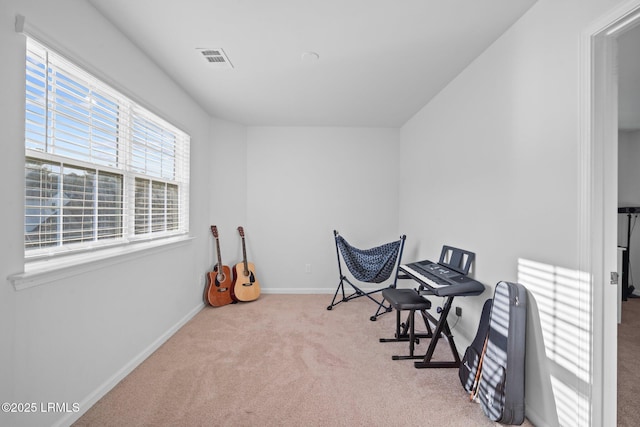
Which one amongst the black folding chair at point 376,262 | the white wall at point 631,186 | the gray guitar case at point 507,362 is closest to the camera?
the gray guitar case at point 507,362

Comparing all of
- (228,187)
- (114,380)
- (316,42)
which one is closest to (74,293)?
(114,380)

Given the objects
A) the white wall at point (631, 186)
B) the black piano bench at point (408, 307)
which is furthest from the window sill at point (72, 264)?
the white wall at point (631, 186)

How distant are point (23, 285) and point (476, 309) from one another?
2795 mm

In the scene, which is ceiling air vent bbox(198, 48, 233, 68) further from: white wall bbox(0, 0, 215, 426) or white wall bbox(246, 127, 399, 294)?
white wall bbox(246, 127, 399, 294)

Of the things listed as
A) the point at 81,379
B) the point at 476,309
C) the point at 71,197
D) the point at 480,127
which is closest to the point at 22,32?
the point at 71,197

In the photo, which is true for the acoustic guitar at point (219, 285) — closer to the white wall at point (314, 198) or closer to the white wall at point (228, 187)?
the white wall at point (228, 187)

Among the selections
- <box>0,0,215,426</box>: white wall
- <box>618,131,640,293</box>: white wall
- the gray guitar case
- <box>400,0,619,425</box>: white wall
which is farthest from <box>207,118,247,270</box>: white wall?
<box>618,131,640,293</box>: white wall

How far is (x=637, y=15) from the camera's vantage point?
3.74 feet

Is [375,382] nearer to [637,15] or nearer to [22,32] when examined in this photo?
[637,15]

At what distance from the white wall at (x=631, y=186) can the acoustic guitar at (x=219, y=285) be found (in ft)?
18.3

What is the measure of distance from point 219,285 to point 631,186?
19.6 feet

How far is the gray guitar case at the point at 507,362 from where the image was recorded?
59.8 inches

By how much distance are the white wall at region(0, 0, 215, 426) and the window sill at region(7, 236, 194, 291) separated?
0.04 m

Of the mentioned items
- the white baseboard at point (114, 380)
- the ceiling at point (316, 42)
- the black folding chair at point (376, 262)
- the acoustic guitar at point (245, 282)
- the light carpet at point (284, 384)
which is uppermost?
the ceiling at point (316, 42)
